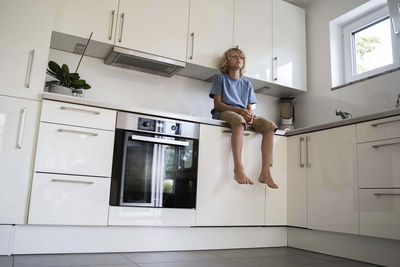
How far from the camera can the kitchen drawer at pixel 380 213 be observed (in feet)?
6.40

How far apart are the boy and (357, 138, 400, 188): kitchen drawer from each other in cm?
59

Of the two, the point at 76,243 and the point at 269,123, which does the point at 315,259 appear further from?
the point at 76,243

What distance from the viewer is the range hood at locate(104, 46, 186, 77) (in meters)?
2.53

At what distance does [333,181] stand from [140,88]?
1.61 meters

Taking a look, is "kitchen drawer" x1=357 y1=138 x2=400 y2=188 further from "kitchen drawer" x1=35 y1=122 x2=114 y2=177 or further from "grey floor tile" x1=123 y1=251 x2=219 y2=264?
"kitchen drawer" x1=35 y1=122 x2=114 y2=177

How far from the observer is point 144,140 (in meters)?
2.24

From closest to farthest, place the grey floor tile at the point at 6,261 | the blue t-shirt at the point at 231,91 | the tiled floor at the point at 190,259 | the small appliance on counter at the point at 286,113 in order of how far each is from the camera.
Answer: the grey floor tile at the point at 6,261 < the tiled floor at the point at 190,259 < the blue t-shirt at the point at 231,91 < the small appliance on counter at the point at 286,113

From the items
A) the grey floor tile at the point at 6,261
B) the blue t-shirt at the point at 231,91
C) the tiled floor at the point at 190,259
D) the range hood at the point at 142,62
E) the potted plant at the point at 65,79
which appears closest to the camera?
the grey floor tile at the point at 6,261

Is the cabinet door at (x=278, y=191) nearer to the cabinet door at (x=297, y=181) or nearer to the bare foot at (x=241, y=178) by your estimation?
the cabinet door at (x=297, y=181)

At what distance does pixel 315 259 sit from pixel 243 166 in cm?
78

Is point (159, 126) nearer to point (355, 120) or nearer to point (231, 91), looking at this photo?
point (231, 91)

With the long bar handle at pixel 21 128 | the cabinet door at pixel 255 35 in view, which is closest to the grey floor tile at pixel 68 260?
the long bar handle at pixel 21 128

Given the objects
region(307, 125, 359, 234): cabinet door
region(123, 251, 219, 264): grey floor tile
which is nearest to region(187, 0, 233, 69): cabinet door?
region(307, 125, 359, 234): cabinet door

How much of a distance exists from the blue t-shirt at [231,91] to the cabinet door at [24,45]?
4.14ft
